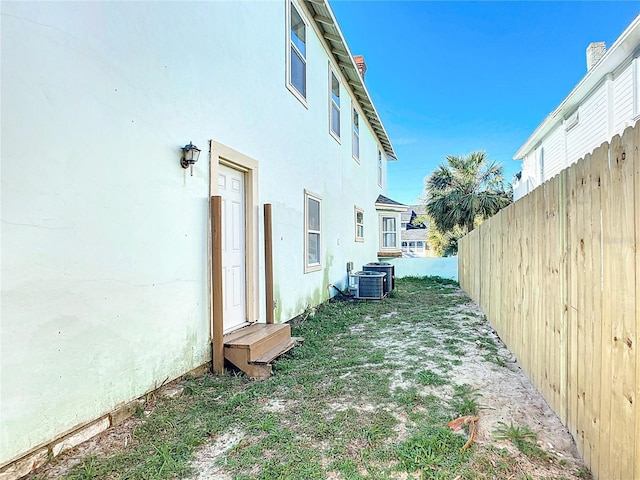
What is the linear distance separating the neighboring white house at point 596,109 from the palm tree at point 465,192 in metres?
4.40

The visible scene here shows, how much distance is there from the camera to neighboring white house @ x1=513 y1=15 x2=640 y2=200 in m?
7.77

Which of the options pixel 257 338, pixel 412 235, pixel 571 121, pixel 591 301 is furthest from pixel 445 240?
pixel 591 301

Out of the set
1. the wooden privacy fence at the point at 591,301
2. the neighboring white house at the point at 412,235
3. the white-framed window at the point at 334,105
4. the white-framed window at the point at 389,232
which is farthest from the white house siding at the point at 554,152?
the neighboring white house at the point at 412,235

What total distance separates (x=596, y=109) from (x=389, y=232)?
8.33 meters

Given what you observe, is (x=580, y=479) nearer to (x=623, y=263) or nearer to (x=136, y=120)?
(x=623, y=263)

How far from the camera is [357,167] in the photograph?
462 inches

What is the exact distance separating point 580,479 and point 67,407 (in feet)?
10.4

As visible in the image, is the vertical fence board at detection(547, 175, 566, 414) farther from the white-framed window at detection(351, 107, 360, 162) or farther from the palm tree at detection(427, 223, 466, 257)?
the palm tree at detection(427, 223, 466, 257)

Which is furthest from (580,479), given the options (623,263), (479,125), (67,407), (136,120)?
(479,125)

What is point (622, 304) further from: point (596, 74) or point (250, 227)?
point (596, 74)

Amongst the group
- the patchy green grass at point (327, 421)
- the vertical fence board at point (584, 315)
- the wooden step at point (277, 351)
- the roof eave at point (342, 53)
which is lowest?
the patchy green grass at point (327, 421)

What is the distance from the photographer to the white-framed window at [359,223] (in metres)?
11.6

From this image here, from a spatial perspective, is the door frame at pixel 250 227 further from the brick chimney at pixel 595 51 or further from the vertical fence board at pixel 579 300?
the brick chimney at pixel 595 51

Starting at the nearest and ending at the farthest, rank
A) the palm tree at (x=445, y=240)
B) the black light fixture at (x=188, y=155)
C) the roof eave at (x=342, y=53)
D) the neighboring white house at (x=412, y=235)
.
Result: 1. the black light fixture at (x=188, y=155)
2. the roof eave at (x=342, y=53)
3. the palm tree at (x=445, y=240)
4. the neighboring white house at (x=412, y=235)
